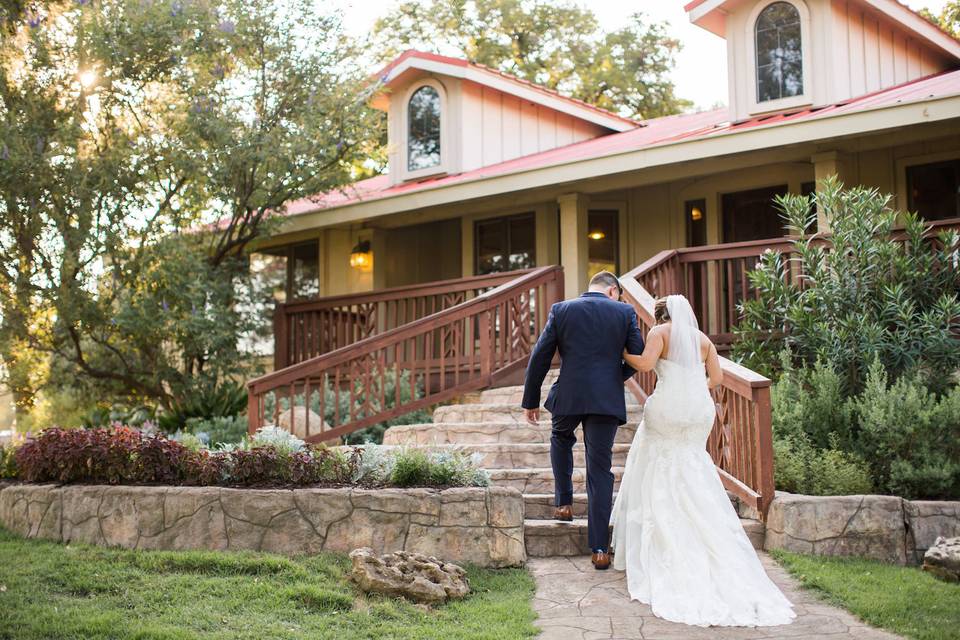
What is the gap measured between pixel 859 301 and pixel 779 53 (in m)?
4.84

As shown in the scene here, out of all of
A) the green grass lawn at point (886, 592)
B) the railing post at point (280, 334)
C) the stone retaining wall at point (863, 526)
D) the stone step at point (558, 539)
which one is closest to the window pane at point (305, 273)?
the railing post at point (280, 334)

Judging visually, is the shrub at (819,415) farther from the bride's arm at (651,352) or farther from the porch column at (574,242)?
the porch column at (574,242)

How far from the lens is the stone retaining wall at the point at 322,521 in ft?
20.2

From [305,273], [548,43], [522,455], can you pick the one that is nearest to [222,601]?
[522,455]

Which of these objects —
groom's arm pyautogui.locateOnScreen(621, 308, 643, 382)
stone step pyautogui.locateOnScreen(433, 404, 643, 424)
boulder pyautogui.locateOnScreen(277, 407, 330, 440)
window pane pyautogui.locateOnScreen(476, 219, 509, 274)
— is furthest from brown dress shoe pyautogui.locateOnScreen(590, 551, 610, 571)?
window pane pyautogui.locateOnScreen(476, 219, 509, 274)

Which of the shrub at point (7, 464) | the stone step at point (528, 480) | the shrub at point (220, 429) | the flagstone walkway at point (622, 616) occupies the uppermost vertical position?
the shrub at point (220, 429)

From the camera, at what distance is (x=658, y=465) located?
578 cm

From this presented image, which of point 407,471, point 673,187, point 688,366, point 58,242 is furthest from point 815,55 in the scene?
point 58,242

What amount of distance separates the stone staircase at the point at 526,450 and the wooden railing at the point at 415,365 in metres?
0.40

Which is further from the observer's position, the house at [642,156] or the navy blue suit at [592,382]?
the house at [642,156]

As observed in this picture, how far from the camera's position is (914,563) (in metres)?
6.21

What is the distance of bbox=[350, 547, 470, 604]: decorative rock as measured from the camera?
5375 millimetres

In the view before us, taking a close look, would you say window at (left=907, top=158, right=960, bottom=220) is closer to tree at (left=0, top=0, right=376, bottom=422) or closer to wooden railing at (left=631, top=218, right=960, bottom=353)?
wooden railing at (left=631, top=218, right=960, bottom=353)

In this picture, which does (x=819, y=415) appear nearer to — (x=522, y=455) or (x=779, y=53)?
(x=522, y=455)
